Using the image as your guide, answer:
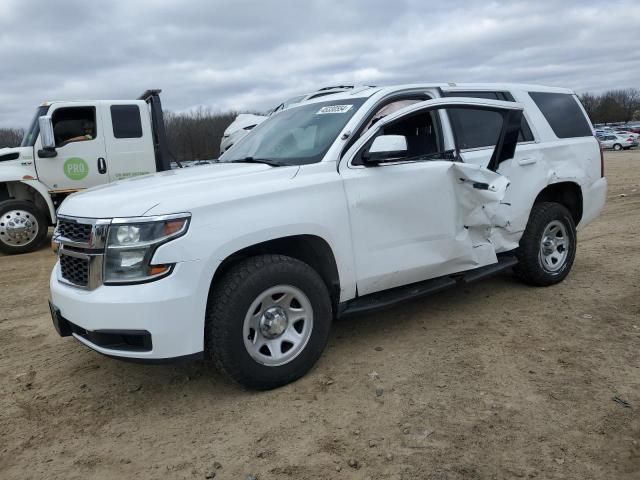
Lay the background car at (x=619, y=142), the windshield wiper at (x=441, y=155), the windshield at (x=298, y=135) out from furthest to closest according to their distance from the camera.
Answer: the background car at (x=619, y=142) < the windshield wiper at (x=441, y=155) < the windshield at (x=298, y=135)

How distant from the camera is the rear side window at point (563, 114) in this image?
17.0 ft

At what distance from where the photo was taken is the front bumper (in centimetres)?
289

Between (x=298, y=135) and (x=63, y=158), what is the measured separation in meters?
6.37

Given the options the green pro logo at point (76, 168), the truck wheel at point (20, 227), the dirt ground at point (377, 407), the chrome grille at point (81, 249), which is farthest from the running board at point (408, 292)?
the truck wheel at point (20, 227)

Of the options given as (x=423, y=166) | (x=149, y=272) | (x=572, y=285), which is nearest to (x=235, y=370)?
(x=149, y=272)

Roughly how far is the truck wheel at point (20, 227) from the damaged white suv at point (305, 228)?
5.73 m

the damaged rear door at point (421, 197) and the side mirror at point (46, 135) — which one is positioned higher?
the side mirror at point (46, 135)

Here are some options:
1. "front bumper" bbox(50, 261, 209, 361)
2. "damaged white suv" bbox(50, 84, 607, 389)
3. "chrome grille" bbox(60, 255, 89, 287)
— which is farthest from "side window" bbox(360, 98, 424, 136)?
"chrome grille" bbox(60, 255, 89, 287)

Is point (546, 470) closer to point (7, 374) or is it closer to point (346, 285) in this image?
point (346, 285)

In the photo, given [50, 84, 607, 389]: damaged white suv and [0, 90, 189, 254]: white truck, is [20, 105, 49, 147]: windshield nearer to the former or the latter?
[0, 90, 189, 254]: white truck

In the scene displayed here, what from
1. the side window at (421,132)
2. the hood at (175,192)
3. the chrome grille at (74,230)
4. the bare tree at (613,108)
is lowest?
Answer: the chrome grille at (74,230)

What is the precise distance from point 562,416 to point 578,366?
28.4 inches

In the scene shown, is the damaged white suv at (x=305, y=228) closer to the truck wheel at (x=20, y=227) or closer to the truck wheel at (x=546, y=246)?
the truck wheel at (x=546, y=246)

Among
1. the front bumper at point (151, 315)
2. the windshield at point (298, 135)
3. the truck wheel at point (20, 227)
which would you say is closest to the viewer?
the front bumper at point (151, 315)
